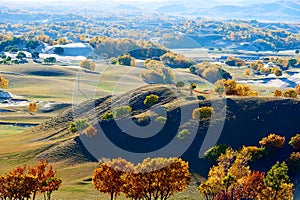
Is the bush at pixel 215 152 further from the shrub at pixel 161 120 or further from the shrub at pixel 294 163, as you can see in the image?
the shrub at pixel 161 120

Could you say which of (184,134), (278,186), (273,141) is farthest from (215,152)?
(278,186)

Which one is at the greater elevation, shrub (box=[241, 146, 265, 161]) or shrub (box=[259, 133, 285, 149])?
shrub (box=[259, 133, 285, 149])

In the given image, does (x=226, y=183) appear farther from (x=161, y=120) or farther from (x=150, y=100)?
(x=150, y=100)

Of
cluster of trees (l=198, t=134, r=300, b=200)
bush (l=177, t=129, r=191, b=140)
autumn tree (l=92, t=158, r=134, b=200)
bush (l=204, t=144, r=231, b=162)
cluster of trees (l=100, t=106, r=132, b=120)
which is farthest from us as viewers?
cluster of trees (l=100, t=106, r=132, b=120)

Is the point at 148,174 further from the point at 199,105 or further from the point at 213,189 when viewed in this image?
the point at 199,105

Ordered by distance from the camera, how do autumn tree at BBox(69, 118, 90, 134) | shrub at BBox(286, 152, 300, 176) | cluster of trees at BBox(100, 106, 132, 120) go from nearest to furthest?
shrub at BBox(286, 152, 300, 176) → autumn tree at BBox(69, 118, 90, 134) → cluster of trees at BBox(100, 106, 132, 120)

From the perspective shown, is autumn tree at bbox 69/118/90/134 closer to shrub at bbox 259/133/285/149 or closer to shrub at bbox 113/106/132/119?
shrub at bbox 113/106/132/119

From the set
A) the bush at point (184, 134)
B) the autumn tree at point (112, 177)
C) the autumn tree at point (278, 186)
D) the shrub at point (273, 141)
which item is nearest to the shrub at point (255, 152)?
the shrub at point (273, 141)

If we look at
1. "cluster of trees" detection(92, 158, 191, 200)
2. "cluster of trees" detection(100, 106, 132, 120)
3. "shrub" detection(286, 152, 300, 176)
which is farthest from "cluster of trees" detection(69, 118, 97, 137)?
"shrub" detection(286, 152, 300, 176)
